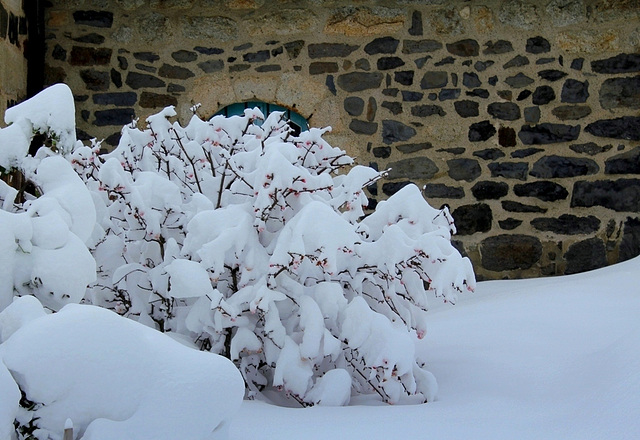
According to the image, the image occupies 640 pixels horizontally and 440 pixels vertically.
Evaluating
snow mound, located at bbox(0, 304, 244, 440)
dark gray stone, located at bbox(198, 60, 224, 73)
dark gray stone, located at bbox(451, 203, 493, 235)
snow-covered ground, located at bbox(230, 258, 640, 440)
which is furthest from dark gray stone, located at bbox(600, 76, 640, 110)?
snow mound, located at bbox(0, 304, 244, 440)

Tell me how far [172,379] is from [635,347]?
1.63 m

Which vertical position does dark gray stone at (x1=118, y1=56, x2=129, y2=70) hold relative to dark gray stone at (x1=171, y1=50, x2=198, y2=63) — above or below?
below

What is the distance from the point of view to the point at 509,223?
17.4ft

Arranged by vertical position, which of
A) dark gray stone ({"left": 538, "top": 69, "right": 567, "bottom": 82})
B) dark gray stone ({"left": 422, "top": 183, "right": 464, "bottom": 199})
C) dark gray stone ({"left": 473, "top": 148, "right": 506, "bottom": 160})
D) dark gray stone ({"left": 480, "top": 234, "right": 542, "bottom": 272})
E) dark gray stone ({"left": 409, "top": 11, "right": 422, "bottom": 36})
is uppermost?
dark gray stone ({"left": 409, "top": 11, "right": 422, "bottom": 36})

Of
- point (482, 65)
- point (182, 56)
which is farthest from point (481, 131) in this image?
point (182, 56)

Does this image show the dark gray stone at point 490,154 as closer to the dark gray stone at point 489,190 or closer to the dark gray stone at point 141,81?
the dark gray stone at point 489,190

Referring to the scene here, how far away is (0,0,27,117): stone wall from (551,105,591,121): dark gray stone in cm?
399

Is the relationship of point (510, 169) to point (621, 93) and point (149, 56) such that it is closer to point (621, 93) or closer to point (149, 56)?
point (621, 93)

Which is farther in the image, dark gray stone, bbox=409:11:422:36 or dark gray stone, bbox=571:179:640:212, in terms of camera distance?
dark gray stone, bbox=409:11:422:36

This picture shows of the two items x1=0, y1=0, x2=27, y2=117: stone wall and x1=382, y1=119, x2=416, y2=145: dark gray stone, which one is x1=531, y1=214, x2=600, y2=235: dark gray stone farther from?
x1=0, y1=0, x2=27, y2=117: stone wall

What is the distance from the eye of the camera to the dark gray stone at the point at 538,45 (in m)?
5.25

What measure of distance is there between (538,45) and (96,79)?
11.3 ft

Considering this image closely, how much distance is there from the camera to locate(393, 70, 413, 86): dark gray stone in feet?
17.5

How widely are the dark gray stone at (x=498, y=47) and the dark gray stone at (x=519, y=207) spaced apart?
1161 millimetres
